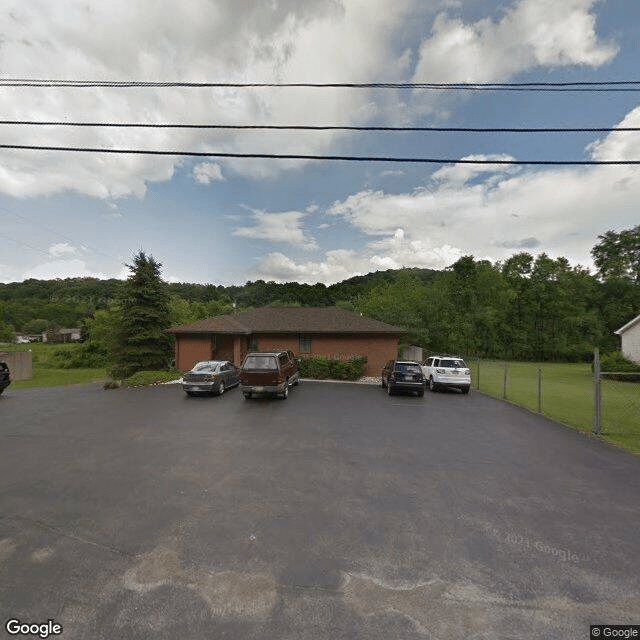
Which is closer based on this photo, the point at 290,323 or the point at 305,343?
the point at 305,343

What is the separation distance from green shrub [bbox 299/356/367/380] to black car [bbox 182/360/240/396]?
6.41 m

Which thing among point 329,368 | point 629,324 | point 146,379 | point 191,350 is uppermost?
point 629,324

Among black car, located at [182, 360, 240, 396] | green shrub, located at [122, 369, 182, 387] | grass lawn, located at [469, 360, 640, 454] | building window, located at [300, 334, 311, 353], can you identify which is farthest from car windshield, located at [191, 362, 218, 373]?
grass lawn, located at [469, 360, 640, 454]

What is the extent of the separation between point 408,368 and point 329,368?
6.96 m

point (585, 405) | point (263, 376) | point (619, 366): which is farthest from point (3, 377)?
point (619, 366)

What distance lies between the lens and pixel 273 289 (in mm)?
98875

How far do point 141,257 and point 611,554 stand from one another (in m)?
27.0

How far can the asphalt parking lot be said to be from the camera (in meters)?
3.25

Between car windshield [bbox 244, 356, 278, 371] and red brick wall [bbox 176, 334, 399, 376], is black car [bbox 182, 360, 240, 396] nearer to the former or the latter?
car windshield [bbox 244, 356, 278, 371]

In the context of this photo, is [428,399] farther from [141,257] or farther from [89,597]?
[141,257]

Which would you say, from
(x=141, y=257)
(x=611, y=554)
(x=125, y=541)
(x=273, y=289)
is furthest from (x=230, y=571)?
(x=273, y=289)

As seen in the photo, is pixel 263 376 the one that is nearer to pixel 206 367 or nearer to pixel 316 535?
pixel 206 367

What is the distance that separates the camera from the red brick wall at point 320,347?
2370 centimetres

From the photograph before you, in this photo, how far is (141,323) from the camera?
23906 millimetres
